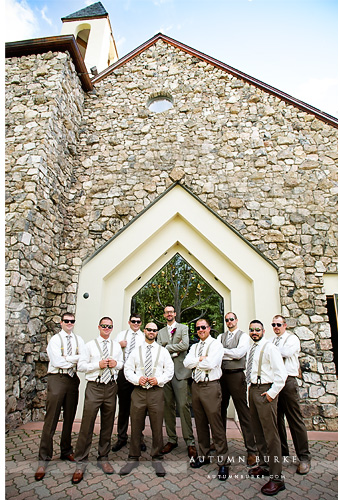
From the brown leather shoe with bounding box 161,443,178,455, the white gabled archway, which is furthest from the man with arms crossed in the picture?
the white gabled archway

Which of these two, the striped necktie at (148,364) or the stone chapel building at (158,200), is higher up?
the stone chapel building at (158,200)

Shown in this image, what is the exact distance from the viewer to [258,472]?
9.56 feet

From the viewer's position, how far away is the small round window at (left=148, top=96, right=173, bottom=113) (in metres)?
6.88

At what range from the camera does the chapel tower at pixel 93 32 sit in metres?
10.0

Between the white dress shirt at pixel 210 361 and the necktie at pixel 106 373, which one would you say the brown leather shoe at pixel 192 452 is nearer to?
the white dress shirt at pixel 210 361

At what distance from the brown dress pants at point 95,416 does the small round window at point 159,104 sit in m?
6.33

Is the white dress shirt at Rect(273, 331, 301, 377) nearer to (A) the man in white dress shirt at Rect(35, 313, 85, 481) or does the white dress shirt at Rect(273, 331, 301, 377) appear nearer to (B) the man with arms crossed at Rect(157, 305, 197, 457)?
(B) the man with arms crossed at Rect(157, 305, 197, 457)

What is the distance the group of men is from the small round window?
569 centimetres

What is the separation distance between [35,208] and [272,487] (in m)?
5.21

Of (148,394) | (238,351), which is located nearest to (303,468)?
(238,351)

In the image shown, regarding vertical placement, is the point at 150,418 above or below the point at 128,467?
above

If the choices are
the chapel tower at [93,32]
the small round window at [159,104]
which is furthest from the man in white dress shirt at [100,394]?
the chapel tower at [93,32]

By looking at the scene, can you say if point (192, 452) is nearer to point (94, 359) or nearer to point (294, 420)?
point (294, 420)

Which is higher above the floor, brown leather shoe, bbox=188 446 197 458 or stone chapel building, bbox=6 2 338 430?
stone chapel building, bbox=6 2 338 430
